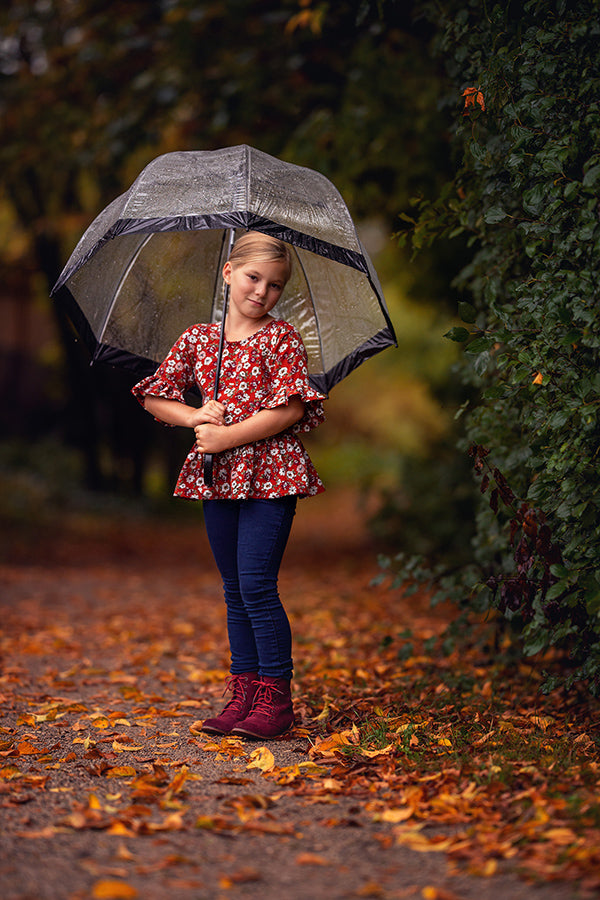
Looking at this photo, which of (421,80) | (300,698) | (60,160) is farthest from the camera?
(60,160)

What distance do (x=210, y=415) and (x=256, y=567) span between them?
0.62 m

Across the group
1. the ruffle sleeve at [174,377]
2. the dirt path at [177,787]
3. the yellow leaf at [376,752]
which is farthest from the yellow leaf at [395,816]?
the ruffle sleeve at [174,377]

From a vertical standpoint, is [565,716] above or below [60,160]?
below

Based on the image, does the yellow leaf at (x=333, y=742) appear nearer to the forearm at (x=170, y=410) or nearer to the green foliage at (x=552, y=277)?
the green foliage at (x=552, y=277)

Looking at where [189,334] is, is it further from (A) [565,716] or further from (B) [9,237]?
(B) [9,237]

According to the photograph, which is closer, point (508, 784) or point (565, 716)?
point (508, 784)

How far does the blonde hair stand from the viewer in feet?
10.9

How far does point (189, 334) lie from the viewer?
3.55 m

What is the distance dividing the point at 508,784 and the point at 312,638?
3.18 m

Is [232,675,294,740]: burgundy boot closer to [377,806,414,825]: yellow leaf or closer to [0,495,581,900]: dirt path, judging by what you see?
[0,495,581,900]: dirt path

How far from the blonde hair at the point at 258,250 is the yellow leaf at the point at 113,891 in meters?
2.13

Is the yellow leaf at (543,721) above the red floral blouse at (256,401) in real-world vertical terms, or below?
below

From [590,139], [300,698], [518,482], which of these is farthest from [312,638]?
[590,139]

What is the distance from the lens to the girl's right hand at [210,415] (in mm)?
3277
